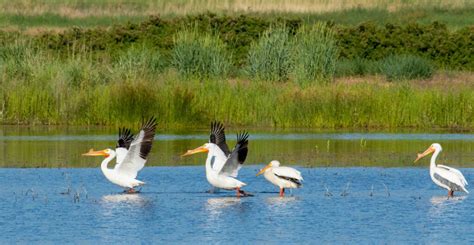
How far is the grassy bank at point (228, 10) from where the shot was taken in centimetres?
4716

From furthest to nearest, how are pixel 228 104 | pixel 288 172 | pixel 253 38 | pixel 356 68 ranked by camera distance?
1. pixel 253 38
2. pixel 356 68
3. pixel 228 104
4. pixel 288 172

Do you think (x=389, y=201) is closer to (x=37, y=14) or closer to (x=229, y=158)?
(x=229, y=158)

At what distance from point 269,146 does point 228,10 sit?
27.4m

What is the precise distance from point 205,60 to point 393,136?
22.3 feet

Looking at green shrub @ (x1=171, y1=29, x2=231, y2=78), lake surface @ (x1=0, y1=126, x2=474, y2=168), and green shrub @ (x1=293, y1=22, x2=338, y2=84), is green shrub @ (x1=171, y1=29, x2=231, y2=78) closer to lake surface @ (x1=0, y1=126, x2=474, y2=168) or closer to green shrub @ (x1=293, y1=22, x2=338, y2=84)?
green shrub @ (x1=293, y1=22, x2=338, y2=84)

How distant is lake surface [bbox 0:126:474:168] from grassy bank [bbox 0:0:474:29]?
22.5 meters

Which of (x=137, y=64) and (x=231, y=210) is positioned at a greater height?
(x=137, y=64)

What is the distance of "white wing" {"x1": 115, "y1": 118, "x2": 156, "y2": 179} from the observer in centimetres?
1512

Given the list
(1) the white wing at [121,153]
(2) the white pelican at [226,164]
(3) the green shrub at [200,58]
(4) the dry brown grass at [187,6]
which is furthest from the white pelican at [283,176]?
(4) the dry brown grass at [187,6]

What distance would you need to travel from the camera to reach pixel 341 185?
16062 mm

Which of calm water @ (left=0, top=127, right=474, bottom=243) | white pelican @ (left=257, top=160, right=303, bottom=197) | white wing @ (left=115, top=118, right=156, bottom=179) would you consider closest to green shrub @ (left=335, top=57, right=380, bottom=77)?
calm water @ (left=0, top=127, right=474, bottom=243)

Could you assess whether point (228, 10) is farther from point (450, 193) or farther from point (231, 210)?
point (231, 210)

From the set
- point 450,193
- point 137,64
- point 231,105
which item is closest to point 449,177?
point 450,193

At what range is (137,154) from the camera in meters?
15.2
